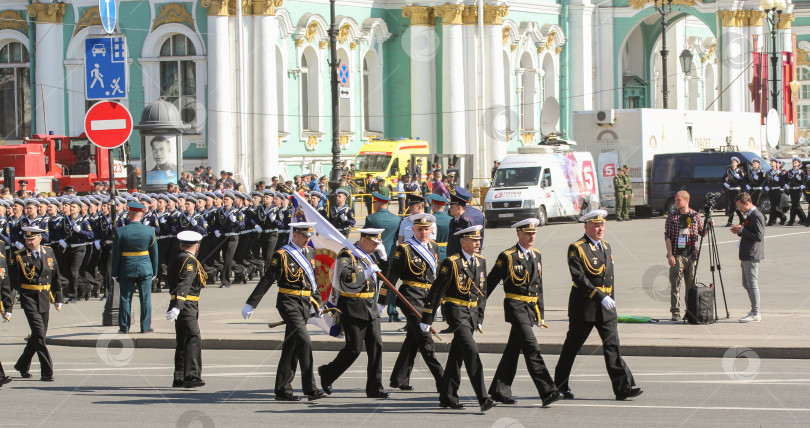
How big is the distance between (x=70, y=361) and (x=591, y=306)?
21.9 ft

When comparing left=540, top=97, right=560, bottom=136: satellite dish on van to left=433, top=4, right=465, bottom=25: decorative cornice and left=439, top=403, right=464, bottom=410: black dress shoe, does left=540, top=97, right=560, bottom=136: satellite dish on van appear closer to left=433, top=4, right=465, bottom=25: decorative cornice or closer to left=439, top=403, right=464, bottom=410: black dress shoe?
left=433, top=4, right=465, bottom=25: decorative cornice

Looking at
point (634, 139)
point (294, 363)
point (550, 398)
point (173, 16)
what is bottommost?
point (550, 398)

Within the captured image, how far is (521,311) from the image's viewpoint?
11.7 metres

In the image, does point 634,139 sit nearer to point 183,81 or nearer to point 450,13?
point 450,13

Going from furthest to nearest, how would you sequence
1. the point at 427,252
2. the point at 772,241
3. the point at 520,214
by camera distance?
the point at 520,214 < the point at 772,241 < the point at 427,252

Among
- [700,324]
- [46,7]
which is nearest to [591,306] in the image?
[700,324]

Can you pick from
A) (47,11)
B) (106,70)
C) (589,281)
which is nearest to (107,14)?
(106,70)

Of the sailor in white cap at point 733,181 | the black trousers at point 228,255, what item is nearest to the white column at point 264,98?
the sailor in white cap at point 733,181

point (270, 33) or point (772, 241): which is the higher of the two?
point (270, 33)

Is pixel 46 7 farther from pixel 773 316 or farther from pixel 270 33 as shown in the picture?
pixel 773 316

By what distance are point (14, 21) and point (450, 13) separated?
15.6 metres

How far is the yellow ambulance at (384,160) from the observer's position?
44.7 meters

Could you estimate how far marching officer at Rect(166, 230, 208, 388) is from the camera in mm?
12953

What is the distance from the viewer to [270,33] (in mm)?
42719
